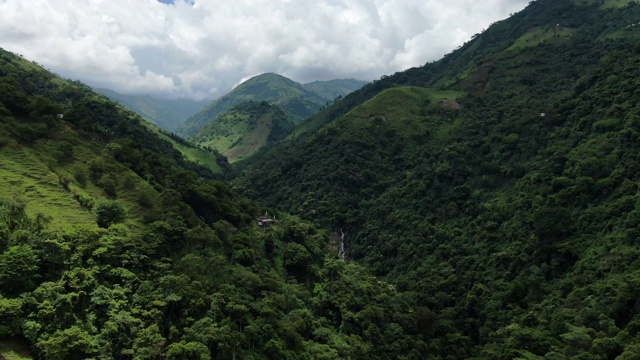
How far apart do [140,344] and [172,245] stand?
535 inches

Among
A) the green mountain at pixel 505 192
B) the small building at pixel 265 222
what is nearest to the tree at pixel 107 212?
the small building at pixel 265 222

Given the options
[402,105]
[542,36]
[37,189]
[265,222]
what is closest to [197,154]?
[402,105]

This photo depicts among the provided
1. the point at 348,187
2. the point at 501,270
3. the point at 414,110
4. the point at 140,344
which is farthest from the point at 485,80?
the point at 140,344

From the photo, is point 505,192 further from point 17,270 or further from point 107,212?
point 17,270

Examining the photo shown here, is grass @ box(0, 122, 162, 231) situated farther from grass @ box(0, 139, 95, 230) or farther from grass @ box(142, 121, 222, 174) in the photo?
grass @ box(142, 121, 222, 174)

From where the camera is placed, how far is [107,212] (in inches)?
1545

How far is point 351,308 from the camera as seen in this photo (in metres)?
50.9

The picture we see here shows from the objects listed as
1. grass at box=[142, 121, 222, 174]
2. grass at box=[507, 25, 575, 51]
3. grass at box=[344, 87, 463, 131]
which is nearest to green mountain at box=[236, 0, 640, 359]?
grass at box=[344, 87, 463, 131]

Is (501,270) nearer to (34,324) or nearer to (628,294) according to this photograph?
(628,294)

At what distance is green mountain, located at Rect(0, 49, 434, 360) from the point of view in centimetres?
2820

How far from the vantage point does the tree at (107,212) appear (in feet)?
128

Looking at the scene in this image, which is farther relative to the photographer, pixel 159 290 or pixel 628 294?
pixel 628 294

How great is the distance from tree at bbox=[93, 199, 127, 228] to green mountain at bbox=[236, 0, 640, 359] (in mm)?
39493

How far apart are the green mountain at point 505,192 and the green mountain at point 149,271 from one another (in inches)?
439
